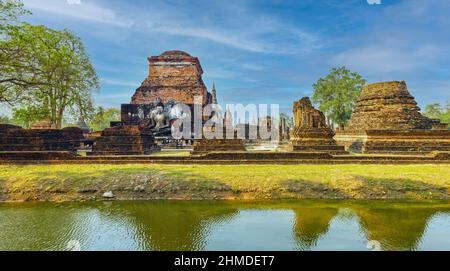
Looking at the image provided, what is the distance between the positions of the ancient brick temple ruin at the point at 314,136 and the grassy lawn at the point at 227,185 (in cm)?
515

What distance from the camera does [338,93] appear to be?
37250mm

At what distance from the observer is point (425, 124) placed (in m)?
17.9

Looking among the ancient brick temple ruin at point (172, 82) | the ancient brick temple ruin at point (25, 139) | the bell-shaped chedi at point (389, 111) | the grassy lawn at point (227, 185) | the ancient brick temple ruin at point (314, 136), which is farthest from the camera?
the ancient brick temple ruin at point (172, 82)

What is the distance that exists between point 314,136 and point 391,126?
626cm

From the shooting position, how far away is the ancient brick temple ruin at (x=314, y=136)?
14805 mm

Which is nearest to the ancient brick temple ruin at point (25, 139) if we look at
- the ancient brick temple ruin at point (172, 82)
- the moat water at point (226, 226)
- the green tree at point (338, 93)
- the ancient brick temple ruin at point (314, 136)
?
the moat water at point (226, 226)

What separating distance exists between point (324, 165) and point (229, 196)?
5.58 m

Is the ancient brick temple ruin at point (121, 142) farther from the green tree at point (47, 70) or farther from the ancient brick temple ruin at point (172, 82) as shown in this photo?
the ancient brick temple ruin at point (172, 82)

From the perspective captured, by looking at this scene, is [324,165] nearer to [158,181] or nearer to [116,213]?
[158,181]

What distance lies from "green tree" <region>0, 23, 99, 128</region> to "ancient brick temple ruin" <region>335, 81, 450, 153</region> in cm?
1851

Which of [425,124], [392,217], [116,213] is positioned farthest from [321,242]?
[425,124]

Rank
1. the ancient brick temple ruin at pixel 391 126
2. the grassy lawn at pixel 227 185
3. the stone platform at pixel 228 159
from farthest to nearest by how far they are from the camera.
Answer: the ancient brick temple ruin at pixel 391 126 → the stone platform at pixel 228 159 → the grassy lawn at pixel 227 185

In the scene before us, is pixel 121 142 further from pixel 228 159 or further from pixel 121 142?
pixel 228 159

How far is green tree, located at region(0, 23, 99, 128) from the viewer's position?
48.9 feet
